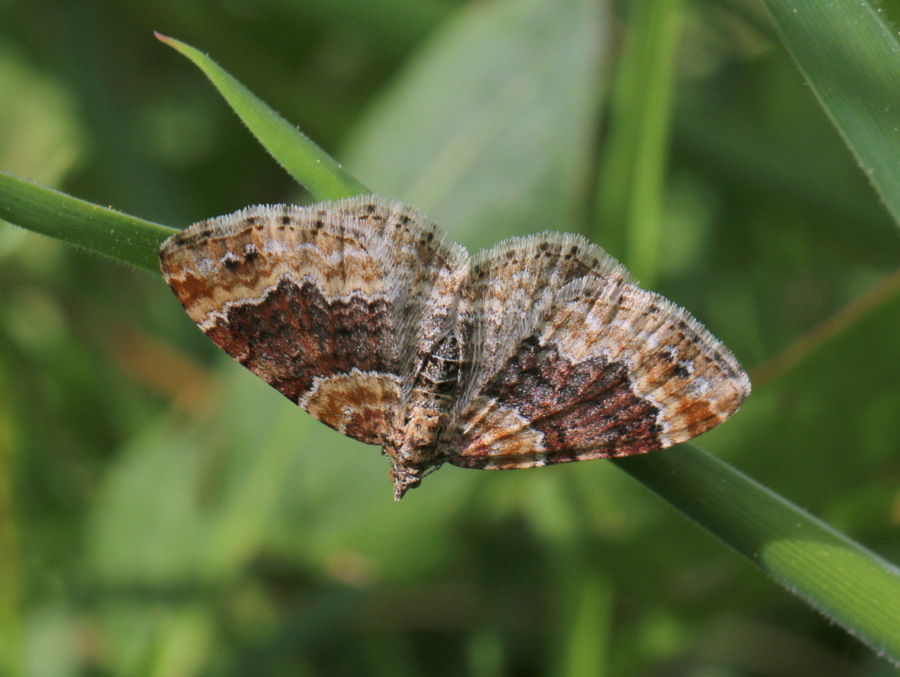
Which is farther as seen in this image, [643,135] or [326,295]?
[643,135]

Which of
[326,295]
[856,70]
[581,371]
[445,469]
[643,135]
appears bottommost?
[445,469]

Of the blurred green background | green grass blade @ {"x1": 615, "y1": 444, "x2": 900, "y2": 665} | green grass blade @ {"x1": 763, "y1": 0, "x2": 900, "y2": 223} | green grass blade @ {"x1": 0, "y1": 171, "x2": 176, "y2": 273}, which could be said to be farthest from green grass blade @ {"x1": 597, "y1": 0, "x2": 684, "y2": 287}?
green grass blade @ {"x1": 0, "y1": 171, "x2": 176, "y2": 273}

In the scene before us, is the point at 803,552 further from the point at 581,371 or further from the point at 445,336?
the point at 445,336

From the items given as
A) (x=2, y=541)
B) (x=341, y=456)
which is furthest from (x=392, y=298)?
(x=2, y=541)

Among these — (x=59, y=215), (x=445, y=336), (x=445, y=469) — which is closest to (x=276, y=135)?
(x=59, y=215)

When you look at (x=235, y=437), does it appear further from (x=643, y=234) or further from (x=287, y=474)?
(x=643, y=234)

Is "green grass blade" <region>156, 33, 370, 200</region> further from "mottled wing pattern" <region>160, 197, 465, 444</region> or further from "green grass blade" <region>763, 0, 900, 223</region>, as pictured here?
"green grass blade" <region>763, 0, 900, 223</region>

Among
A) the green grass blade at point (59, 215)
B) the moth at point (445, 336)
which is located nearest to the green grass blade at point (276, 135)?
the moth at point (445, 336)
